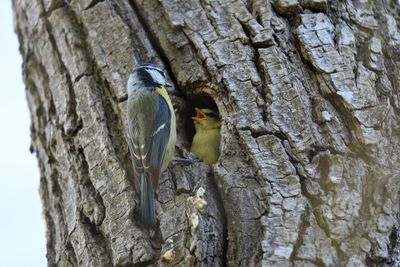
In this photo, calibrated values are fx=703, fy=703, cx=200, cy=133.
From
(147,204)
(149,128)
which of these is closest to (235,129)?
(147,204)

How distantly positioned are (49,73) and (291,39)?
1.16 meters

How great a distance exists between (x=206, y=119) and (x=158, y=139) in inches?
10.8

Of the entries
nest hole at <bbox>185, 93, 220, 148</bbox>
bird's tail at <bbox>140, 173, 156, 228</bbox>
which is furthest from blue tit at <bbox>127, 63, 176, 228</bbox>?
nest hole at <bbox>185, 93, 220, 148</bbox>

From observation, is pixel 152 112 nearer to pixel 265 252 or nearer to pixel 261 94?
pixel 261 94

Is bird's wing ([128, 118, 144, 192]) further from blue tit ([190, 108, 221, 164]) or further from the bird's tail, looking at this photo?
blue tit ([190, 108, 221, 164])

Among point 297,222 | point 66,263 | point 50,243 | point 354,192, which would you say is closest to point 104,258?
point 66,263

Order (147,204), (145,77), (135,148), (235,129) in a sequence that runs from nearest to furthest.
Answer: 1. (147,204)
2. (235,129)
3. (135,148)
4. (145,77)

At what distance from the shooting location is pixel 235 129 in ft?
9.01

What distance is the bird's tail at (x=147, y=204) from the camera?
2553 millimetres

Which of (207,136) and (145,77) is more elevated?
(145,77)

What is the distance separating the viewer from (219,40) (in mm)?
2928

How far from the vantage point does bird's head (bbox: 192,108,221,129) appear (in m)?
3.29

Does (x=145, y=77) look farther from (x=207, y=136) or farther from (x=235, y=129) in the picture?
(x=235, y=129)

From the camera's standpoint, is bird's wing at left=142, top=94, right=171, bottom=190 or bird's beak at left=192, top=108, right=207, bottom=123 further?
bird's beak at left=192, top=108, right=207, bottom=123
